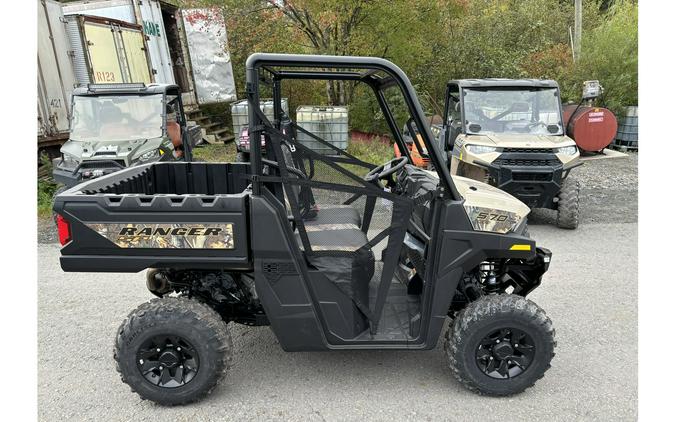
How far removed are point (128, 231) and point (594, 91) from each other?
737 cm

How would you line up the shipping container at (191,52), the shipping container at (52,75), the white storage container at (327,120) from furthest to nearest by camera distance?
the shipping container at (191,52)
the white storage container at (327,120)
the shipping container at (52,75)

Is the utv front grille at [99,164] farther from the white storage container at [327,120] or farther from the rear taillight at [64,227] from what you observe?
the rear taillight at [64,227]

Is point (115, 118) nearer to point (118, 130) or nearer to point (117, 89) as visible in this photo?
point (118, 130)

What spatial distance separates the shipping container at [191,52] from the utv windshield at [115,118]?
195 inches

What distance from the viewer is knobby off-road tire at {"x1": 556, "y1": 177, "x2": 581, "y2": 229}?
6.61 m

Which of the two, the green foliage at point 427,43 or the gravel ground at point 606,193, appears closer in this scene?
the gravel ground at point 606,193

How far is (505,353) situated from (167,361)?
211 centimetres

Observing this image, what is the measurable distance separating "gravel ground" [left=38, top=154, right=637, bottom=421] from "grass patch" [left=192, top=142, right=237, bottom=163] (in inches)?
271

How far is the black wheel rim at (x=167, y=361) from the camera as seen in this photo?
114 inches

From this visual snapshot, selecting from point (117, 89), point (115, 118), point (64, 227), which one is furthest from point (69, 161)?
point (64, 227)

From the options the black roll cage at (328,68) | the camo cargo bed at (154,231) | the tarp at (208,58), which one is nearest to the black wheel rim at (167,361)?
the camo cargo bed at (154,231)

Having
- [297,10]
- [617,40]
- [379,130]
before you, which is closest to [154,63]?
[297,10]

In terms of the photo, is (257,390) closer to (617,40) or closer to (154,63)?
(154,63)

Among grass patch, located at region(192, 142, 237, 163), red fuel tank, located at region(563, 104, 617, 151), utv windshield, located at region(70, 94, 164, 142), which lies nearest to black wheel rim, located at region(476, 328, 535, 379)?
utv windshield, located at region(70, 94, 164, 142)
